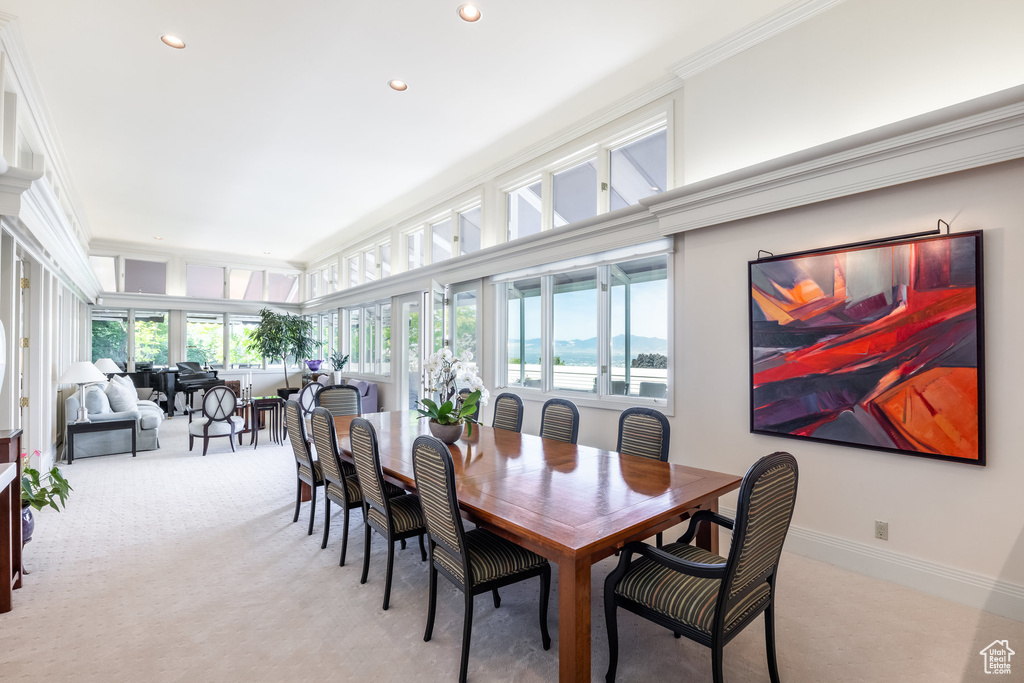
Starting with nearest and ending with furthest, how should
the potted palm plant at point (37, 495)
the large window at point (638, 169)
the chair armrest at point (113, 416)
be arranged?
the potted palm plant at point (37, 495), the large window at point (638, 169), the chair armrest at point (113, 416)

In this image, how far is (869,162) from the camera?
269 cm

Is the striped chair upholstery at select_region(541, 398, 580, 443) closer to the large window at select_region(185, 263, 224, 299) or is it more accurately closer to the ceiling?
the ceiling

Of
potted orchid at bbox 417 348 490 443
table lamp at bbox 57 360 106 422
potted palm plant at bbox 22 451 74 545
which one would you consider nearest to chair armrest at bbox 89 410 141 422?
table lamp at bbox 57 360 106 422

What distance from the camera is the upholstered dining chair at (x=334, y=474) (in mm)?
3033

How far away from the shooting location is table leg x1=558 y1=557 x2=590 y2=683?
5.16 feet

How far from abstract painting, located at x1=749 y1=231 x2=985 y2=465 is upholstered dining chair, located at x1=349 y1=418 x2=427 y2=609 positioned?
95.0 inches

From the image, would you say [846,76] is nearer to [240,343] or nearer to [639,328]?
[639,328]

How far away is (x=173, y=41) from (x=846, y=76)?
14.8 ft

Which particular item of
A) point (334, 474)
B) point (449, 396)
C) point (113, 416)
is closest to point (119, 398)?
point (113, 416)

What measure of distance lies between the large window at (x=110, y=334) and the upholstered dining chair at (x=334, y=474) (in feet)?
32.9

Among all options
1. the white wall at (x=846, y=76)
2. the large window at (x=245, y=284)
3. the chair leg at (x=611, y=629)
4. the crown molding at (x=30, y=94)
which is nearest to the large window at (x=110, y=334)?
the large window at (x=245, y=284)

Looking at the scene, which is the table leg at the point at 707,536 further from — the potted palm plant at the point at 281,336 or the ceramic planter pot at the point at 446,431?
the potted palm plant at the point at 281,336

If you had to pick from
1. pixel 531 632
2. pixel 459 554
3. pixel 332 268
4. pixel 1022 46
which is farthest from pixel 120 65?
pixel 332 268

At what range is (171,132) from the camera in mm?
4738
